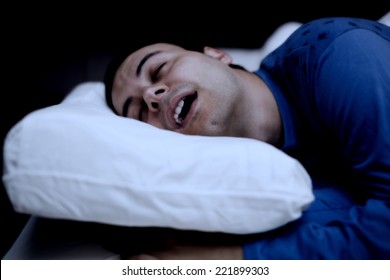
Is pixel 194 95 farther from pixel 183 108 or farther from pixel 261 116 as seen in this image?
pixel 261 116

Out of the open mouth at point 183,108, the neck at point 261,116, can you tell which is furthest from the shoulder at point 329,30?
the open mouth at point 183,108

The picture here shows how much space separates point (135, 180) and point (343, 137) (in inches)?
17.6

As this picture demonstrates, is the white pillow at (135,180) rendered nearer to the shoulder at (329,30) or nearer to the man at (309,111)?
the man at (309,111)

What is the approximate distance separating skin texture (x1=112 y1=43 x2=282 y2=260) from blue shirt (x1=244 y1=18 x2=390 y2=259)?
0.12 m

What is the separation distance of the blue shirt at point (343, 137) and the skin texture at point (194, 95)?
0.12 meters

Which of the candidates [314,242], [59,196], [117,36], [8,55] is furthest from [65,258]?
[117,36]

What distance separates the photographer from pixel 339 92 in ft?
2.34

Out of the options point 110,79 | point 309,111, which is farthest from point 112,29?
point 309,111

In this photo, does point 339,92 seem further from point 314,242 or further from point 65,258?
point 65,258

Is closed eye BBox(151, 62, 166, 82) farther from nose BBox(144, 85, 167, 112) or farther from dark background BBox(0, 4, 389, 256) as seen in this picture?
dark background BBox(0, 4, 389, 256)

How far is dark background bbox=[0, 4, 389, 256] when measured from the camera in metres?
1.31

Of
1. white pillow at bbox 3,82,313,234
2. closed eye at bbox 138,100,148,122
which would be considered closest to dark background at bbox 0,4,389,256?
closed eye at bbox 138,100,148,122

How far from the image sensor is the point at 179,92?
0.89 m

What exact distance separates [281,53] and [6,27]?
901 mm
